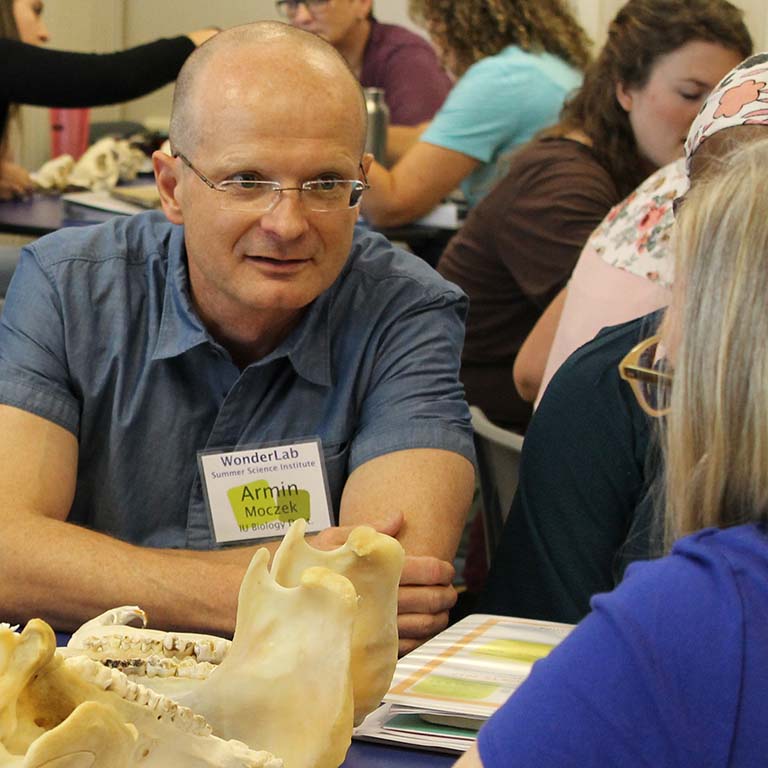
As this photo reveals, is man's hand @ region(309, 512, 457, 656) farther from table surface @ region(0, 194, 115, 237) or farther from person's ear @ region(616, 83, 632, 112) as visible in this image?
table surface @ region(0, 194, 115, 237)

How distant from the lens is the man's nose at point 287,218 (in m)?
1.82

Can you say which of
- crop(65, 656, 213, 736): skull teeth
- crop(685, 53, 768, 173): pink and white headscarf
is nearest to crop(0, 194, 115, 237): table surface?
crop(685, 53, 768, 173): pink and white headscarf

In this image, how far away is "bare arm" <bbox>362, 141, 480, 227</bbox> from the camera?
13.0ft

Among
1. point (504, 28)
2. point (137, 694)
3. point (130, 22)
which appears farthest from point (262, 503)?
point (130, 22)

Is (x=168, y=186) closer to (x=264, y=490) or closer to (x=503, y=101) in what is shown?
(x=264, y=490)

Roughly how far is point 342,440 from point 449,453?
0.57ft

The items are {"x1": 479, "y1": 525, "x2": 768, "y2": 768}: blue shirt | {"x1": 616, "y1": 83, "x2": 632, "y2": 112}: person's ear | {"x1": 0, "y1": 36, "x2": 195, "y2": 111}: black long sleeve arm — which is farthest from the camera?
{"x1": 0, "y1": 36, "x2": 195, "y2": 111}: black long sleeve arm

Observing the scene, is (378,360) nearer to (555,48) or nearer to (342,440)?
(342,440)

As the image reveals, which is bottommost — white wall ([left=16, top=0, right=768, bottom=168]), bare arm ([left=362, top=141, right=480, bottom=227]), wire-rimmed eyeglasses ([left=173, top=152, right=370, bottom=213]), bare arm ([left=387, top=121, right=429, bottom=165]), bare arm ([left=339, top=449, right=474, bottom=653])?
white wall ([left=16, top=0, right=768, bottom=168])

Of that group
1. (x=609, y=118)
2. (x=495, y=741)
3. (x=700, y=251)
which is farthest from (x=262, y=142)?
(x=609, y=118)

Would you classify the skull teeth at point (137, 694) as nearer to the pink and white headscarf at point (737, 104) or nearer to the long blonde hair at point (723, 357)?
the long blonde hair at point (723, 357)

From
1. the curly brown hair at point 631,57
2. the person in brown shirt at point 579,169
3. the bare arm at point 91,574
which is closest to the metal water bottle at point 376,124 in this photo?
the person in brown shirt at point 579,169

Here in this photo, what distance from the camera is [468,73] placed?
388 cm

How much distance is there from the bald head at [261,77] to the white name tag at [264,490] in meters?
0.46
